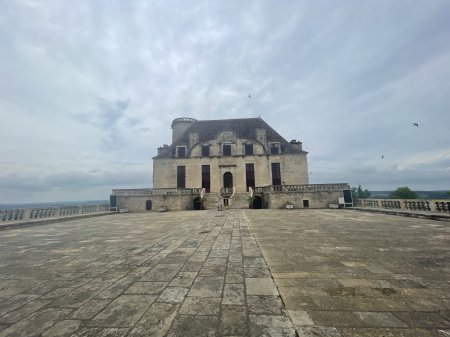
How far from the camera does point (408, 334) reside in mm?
2121

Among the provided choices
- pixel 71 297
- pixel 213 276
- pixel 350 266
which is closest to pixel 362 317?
pixel 350 266

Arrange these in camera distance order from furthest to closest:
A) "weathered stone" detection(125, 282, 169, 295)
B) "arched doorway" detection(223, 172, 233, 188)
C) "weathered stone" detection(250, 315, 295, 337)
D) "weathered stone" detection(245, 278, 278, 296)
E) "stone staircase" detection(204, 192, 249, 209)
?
"arched doorway" detection(223, 172, 233, 188) < "stone staircase" detection(204, 192, 249, 209) < "weathered stone" detection(125, 282, 169, 295) < "weathered stone" detection(245, 278, 278, 296) < "weathered stone" detection(250, 315, 295, 337)

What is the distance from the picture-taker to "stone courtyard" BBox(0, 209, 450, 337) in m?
2.30

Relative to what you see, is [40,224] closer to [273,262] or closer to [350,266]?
[273,262]

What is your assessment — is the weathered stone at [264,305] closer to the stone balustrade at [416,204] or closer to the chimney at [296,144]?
the stone balustrade at [416,204]

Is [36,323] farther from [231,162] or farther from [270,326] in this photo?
[231,162]

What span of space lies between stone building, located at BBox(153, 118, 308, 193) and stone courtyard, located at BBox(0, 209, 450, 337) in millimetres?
22210

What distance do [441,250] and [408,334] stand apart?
482 centimetres

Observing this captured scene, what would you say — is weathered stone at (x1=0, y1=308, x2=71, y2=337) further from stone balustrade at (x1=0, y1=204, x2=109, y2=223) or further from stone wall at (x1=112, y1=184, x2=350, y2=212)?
stone wall at (x1=112, y1=184, x2=350, y2=212)

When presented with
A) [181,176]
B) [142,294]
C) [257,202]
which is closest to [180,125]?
[181,176]

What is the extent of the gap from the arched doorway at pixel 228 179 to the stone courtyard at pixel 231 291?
→ 22.8 metres

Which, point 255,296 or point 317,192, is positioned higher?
point 317,192

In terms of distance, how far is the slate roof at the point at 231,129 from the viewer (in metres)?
29.5

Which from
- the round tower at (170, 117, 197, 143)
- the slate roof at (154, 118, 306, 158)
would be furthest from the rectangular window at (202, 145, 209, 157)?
the round tower at (170, 117, 197, 143)
